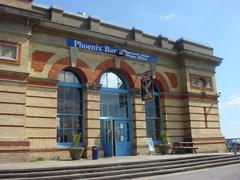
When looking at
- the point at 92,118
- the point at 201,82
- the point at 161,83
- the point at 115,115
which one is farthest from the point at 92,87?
the point at 201,82

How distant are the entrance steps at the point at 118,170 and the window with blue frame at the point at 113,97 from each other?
531 cm

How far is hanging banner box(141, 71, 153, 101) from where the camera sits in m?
19.2

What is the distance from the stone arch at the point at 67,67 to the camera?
17516 mm

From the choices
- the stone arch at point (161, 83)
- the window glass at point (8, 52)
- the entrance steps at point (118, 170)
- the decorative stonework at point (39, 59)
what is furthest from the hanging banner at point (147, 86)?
the window glass at point (8, 52)

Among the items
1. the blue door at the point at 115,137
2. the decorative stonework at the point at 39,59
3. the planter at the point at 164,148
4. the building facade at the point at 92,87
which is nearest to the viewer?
the building facade at the point at 92,87

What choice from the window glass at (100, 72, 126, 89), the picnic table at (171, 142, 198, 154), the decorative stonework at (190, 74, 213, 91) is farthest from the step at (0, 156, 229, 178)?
the decorative stonework at (190, 74, 213, 91)

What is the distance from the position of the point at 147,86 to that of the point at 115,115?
8.95 ft

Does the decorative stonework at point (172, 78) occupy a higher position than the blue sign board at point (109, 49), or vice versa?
the blue sign board at point (109, 49)

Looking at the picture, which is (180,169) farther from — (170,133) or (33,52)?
(33,52)

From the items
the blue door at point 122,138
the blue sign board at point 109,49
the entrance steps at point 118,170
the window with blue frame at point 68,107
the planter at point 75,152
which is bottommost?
the entrance steps at point 118,170

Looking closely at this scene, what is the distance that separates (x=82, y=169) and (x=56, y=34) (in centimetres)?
843

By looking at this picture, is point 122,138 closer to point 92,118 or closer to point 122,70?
point 92,118

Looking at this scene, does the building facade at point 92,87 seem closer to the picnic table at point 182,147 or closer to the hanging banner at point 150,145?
the hanging banner at point 150,145

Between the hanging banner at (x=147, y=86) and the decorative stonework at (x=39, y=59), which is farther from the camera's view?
the hanging banner at (x=147, y=86)
